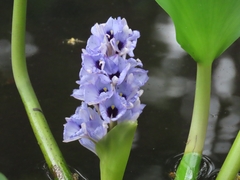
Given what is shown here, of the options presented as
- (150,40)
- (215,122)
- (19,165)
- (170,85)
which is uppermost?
(150,40)

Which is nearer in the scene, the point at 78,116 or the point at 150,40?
the point at 78,116

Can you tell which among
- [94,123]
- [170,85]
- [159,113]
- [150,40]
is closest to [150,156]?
[159,113]

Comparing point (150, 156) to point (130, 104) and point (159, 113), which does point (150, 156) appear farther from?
point (130, 104)

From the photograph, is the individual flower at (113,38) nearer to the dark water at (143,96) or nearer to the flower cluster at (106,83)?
the flower cluster at (106,83)

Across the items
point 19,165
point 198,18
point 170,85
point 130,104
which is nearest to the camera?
point 130,104

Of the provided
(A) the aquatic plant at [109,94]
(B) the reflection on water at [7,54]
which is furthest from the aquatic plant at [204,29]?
(B) the reflection on water at [7,54]

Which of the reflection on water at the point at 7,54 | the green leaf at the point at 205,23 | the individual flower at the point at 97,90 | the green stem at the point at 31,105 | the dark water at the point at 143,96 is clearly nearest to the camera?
the individual flower at the point at 97,90

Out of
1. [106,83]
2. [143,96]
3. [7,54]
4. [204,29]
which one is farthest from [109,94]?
[7,54]

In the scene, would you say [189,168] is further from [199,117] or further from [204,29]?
[204,29]
